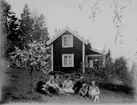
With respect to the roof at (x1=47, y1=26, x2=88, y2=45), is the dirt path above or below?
below

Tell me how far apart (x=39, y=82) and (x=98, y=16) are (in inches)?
36.4

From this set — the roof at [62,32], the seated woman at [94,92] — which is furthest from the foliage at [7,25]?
the seated woman at [94,92]

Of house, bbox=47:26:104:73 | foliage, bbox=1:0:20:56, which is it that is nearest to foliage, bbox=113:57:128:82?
house, bbox=47:26:104:73

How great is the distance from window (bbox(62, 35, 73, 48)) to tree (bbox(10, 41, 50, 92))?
208 millimetres

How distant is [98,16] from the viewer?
3068 mm

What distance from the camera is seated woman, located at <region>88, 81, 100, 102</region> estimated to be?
2.99 m

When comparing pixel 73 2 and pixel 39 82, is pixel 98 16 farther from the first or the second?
pixel 39 82

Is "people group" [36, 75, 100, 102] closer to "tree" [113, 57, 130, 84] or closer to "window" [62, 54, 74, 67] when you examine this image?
"window" [62, 54, 74, 67]

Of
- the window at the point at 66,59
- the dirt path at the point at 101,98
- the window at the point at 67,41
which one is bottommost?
the dirt path at the point at 101,98

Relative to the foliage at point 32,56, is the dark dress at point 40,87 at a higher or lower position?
lower

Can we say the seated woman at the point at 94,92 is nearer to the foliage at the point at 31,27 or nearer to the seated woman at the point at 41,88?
the seated woman at the point at 41,88

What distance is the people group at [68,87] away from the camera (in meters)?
3.01

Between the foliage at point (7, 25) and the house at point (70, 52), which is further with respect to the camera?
the foliage at point (7, 25)

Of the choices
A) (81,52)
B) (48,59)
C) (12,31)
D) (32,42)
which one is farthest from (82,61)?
(12,31)
